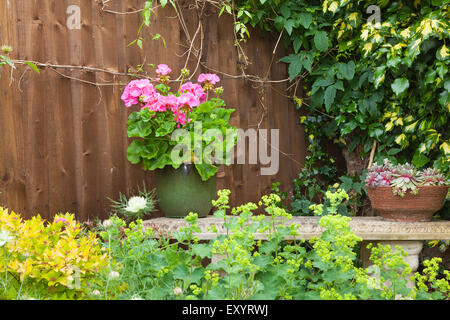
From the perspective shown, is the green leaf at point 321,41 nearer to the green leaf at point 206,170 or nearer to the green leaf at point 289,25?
the green leaf at point 289,25

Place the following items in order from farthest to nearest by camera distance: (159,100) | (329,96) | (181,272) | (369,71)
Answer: (329,96) < (369,71) < (159,100) < (181,272)

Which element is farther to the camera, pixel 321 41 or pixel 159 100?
pixel 321 41

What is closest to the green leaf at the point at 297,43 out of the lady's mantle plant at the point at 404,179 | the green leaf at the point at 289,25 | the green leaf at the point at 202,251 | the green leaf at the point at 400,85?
the green leaf at the point at 289,25

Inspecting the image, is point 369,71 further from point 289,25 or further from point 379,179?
point 379,179

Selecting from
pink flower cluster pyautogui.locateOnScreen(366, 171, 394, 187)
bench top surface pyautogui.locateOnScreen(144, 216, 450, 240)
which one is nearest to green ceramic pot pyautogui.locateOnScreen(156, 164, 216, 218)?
bench top surface pyautogui.locateOnScreen(144, 216, 450, 240)

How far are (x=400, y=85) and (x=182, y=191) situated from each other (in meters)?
1.17

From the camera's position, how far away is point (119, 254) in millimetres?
1465

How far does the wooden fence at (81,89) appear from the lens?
2086 millimetres

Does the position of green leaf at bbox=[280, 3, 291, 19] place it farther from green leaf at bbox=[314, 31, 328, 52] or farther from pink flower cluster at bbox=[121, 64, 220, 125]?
pink flower cluster at bbox=[121, 64, 220, 125]

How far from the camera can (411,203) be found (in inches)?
86.5

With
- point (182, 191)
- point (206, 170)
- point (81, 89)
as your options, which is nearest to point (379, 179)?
point (206, 170)

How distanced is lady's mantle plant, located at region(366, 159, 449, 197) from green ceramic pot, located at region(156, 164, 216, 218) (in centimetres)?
79

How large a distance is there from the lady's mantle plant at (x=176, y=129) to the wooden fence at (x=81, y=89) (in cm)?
22

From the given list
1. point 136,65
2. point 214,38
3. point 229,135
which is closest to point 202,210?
point 229,135
